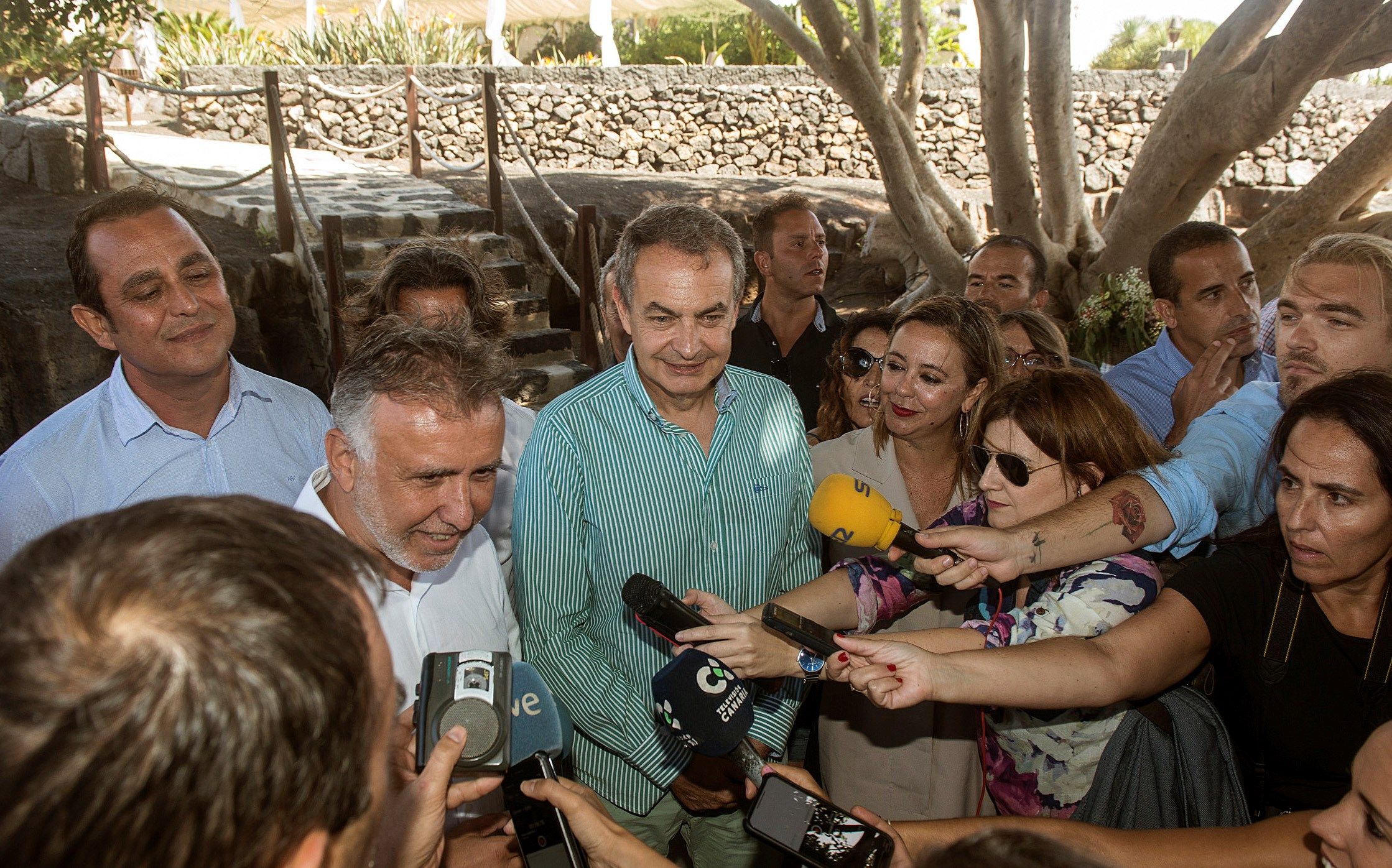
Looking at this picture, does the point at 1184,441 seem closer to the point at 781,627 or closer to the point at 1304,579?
the point at 1304,579

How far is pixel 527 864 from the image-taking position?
1.59 meters

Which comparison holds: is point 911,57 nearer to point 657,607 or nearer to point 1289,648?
point 1289,648

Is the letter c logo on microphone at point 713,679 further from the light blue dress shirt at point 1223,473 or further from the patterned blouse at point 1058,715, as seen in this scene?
the light blue dress shirt at point 1223,473

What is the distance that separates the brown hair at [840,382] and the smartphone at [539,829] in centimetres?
220

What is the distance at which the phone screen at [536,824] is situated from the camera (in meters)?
1.60

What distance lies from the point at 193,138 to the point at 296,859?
16.1 meters

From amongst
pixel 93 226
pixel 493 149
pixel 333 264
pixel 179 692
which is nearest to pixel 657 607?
pixel 179 692

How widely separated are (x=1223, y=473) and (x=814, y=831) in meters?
1.60

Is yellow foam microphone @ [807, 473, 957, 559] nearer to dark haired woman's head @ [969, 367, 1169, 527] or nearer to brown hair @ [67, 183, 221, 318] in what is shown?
dark haired woman's head @ [969, 367, 1169, 527]

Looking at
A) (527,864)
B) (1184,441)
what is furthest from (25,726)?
(1184,441)

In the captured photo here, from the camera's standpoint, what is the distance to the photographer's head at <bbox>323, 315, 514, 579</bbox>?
200cm

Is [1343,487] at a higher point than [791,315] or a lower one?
lower

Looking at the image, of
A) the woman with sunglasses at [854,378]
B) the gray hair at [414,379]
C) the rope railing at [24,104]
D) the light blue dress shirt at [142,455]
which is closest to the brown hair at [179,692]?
the gray hair at [414,379]

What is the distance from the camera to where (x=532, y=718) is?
166 cm
